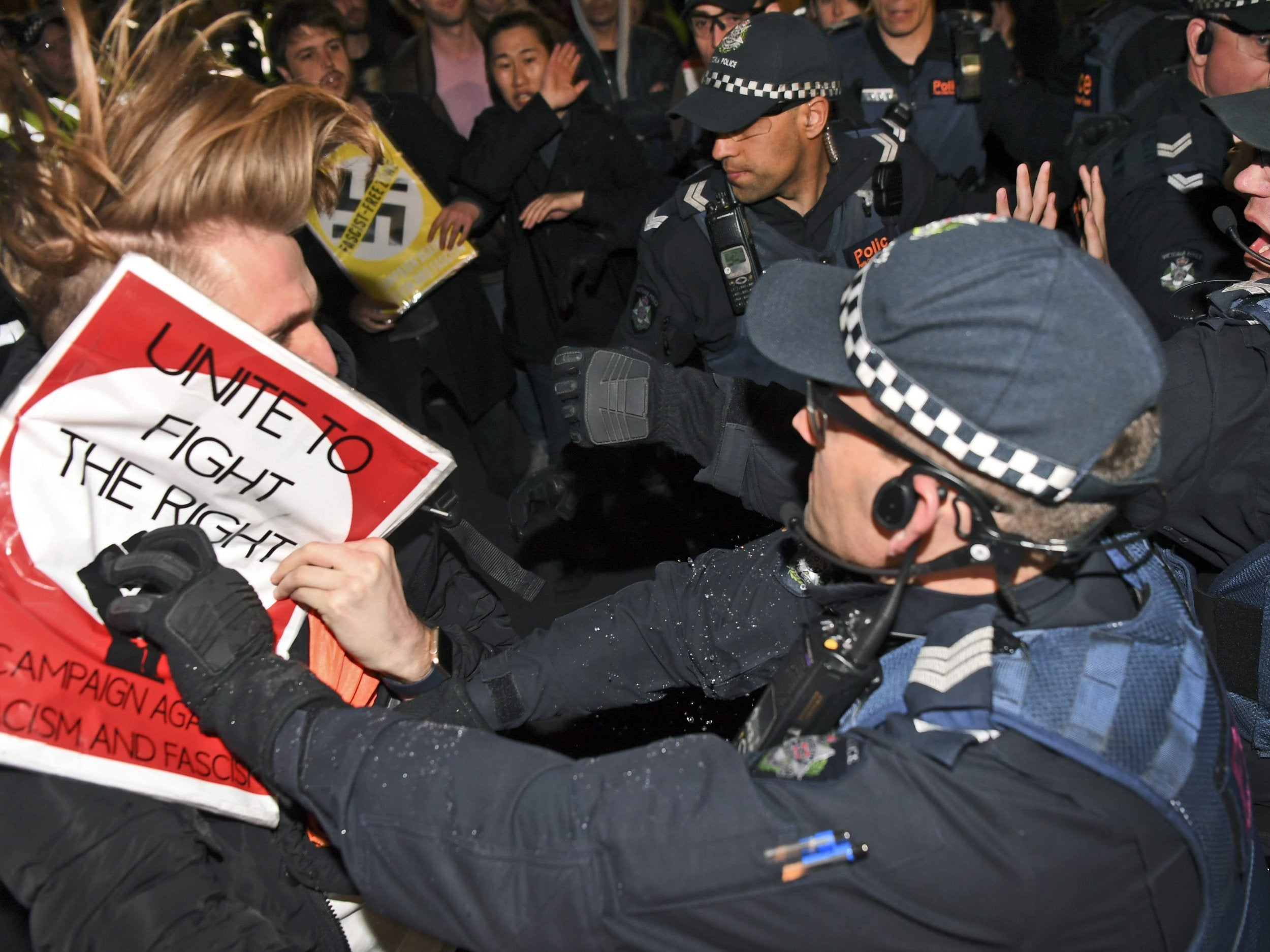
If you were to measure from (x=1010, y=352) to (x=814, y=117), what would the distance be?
2.44m

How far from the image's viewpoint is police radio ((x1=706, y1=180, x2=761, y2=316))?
325 centimetres

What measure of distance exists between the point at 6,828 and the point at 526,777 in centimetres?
73

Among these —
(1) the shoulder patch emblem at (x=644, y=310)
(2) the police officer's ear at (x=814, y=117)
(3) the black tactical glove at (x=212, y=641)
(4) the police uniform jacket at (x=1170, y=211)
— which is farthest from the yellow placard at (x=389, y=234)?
(3) the black tactical glove at (x=212, y=641)

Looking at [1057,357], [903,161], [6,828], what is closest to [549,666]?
[6,828]

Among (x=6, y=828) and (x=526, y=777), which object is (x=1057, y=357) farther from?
(x=6, y=828)

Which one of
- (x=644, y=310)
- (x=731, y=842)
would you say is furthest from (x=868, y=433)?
(x=644, y=310)

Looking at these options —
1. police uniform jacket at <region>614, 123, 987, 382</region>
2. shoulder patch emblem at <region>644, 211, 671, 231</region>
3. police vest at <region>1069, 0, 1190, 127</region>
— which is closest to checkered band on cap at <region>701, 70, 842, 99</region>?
police uniform jacket at <region>614, 123, 987, 382</region>

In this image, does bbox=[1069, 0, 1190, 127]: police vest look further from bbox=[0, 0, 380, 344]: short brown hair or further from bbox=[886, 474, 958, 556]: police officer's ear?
bbox=[0, 0, 380, 344]: short brown hair

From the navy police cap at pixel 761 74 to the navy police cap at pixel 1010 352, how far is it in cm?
214

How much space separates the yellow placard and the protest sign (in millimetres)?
2655

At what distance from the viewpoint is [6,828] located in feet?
4.47

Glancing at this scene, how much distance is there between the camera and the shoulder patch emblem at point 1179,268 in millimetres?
3082

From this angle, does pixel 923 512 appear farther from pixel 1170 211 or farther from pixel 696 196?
pixel 1170 211

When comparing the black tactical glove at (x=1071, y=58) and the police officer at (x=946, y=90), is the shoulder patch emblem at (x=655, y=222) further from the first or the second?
the black tactical glove at (x=1071, y=58)
